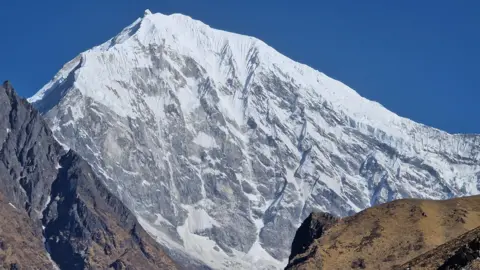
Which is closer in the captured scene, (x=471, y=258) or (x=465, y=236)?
(x=471, y=258)

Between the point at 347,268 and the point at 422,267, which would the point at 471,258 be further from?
the point at 347,268

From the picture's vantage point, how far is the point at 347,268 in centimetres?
19712

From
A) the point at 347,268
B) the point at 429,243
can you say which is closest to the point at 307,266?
the point at 347,268

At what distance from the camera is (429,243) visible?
19962 centimetres

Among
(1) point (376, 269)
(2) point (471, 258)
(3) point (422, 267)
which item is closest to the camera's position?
(2) point (471, 258)

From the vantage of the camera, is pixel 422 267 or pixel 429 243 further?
pixel 429 243

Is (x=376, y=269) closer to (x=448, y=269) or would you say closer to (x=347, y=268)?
(x=347, y=268)

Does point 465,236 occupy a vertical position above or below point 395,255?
below

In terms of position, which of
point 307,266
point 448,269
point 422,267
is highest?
point 307,266

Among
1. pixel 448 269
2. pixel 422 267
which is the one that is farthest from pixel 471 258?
pixel 422 267

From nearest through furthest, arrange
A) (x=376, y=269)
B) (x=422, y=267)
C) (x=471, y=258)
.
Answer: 1. (x=471, y=258)
2. (x=422, y=267)
3. (x=376, y=269)

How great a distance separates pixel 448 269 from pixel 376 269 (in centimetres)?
11229

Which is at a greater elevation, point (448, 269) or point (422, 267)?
point (422, 267)

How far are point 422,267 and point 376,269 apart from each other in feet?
277
